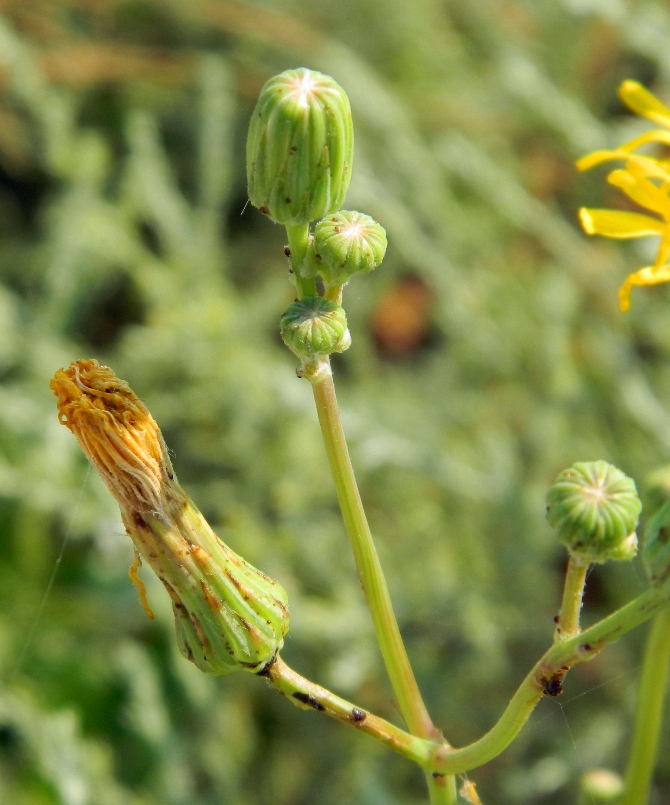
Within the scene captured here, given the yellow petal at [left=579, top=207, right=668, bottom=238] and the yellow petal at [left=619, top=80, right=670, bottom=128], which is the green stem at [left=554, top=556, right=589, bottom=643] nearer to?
the yellow petal at [left=579, top=207, right=668, bottom=238]

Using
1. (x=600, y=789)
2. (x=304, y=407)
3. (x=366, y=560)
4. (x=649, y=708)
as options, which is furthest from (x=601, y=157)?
(x=304, y=407)

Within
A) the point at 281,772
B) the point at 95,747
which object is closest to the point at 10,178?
the point at 95,747

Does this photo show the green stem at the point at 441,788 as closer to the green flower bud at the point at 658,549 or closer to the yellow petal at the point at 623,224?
the green flower bud at the point at 658,549

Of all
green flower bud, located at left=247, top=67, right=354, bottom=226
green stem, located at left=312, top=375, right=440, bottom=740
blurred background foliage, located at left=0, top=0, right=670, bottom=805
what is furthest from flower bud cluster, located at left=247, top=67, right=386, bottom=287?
blurred background foliage, located at left=0, top=0, right=670, bottom=805

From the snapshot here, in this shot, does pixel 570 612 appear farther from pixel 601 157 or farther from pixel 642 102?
pixel 642 102

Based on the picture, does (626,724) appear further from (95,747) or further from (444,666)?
(95,747)
